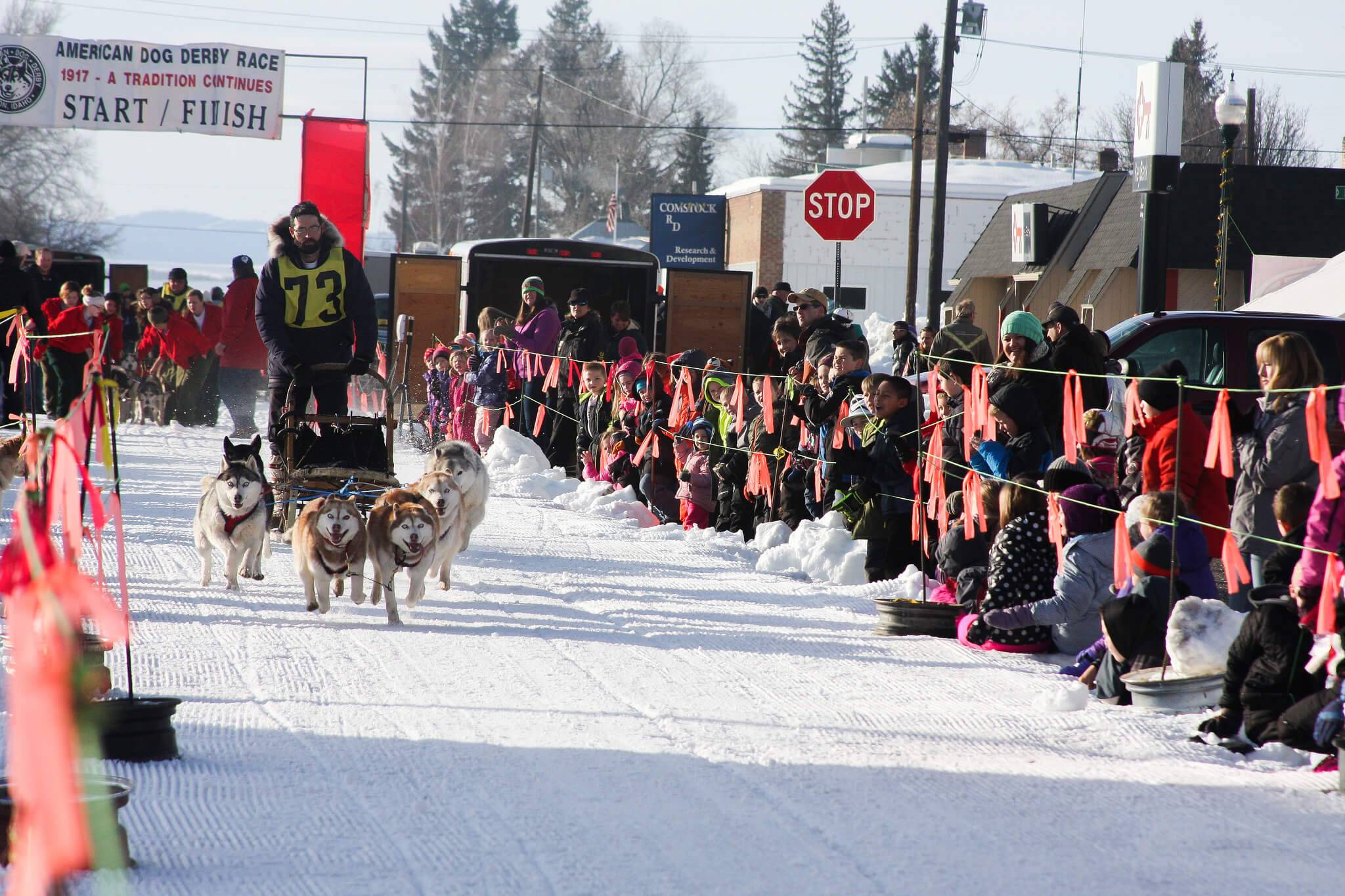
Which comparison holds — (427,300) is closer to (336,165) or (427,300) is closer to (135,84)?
(336,165)

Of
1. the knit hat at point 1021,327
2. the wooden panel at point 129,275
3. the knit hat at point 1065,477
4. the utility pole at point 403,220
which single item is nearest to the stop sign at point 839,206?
the knit hat at point 1021,327

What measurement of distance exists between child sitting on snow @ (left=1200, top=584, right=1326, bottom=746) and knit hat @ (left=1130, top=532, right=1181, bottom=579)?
2.73ft

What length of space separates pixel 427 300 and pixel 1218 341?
12.2 meters

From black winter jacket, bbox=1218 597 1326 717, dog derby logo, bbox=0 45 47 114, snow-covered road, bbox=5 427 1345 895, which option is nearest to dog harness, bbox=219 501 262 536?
snow-covered road, bbox=5 427 1345 895

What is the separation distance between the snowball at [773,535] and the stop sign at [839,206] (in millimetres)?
6080

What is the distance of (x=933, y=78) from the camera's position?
250 feet

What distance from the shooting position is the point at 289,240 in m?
8.29

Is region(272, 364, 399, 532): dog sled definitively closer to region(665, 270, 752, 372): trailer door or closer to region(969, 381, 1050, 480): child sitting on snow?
region(969, 381, 1050, 480): child sitting on snow

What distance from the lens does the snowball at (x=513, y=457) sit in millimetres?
13320

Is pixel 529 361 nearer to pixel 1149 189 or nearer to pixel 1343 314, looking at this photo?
pixel 1149 189

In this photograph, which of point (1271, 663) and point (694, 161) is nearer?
point (1271, 663)

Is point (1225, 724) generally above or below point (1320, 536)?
below

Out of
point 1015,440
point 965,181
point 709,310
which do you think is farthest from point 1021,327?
point 965,181

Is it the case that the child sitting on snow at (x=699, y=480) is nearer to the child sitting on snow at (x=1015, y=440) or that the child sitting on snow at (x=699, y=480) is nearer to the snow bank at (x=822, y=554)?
the snow bank at (x=822, y=554)
